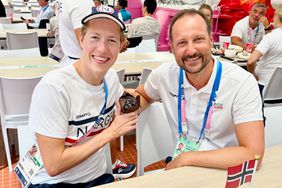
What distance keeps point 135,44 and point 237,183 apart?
3414mm

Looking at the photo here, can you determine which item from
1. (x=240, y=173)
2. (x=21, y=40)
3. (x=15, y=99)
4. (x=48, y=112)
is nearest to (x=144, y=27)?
(x=21, y=40)

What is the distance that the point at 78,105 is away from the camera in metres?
1.31

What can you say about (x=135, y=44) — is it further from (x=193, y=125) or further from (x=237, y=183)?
(x=237, y=183)

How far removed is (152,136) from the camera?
5.40ft

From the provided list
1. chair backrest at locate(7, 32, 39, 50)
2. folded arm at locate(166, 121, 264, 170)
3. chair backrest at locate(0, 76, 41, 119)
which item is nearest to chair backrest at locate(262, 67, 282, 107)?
folded arm at locate(166, 121, 264, 170)

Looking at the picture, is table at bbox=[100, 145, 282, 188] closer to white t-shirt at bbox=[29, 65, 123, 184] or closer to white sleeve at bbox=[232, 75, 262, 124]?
white sleeve at bbox=[232, 75, 262, 124]

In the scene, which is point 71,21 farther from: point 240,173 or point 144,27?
point 144,27

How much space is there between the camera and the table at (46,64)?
2.69 meters

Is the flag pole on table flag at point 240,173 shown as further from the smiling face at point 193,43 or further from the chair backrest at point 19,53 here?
the chair backrest at point 19,53

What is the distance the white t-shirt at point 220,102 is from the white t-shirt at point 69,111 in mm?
299

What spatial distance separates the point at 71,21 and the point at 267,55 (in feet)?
6.34

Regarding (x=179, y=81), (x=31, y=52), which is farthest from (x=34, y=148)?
(x=31, y=52)

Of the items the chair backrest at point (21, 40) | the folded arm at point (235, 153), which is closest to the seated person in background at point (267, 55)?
the folded arm at point (235, 153)

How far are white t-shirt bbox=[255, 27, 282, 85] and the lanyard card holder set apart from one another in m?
2.43
